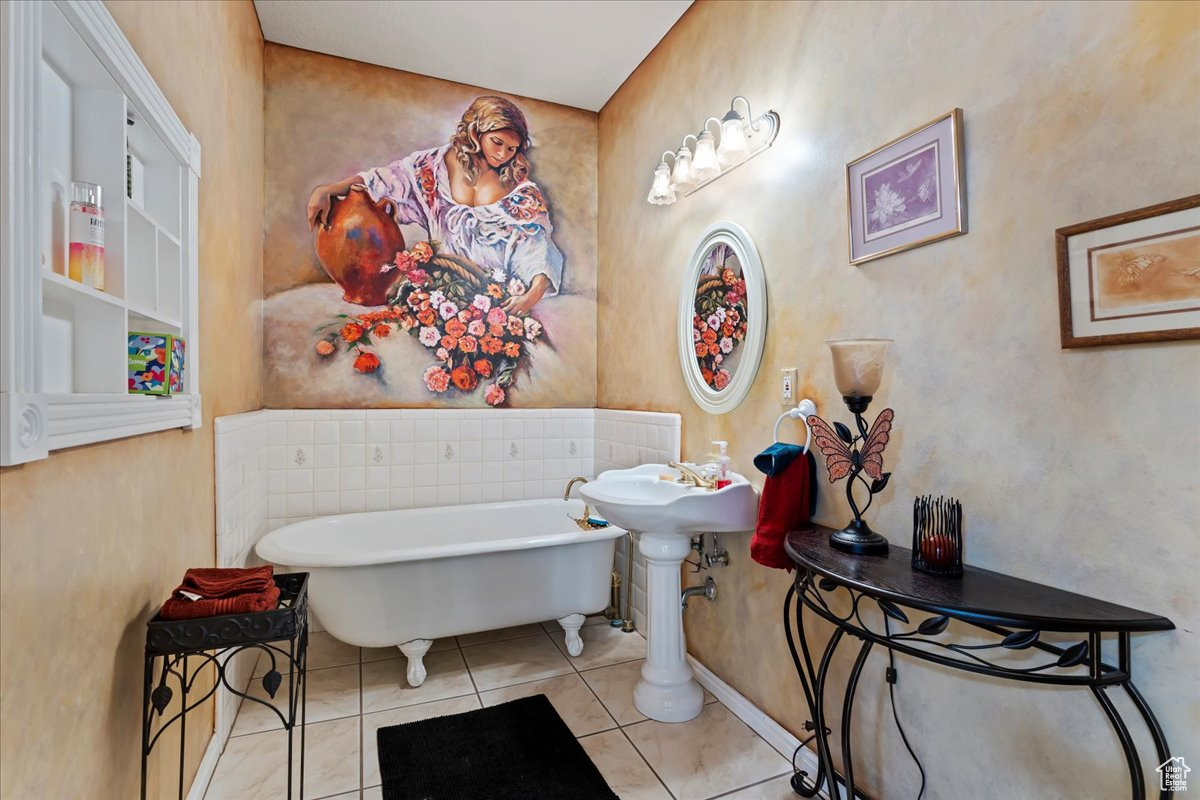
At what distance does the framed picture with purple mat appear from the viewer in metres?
1.41

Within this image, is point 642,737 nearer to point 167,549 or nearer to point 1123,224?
point 167,549

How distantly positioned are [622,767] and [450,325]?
2250mm

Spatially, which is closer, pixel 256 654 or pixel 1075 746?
pixel 1075 746

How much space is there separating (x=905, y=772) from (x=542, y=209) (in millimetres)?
3018

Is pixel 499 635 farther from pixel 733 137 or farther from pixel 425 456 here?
pixel 733 137

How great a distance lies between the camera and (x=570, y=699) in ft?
7.46

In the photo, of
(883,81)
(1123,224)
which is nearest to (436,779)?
(1123,224)

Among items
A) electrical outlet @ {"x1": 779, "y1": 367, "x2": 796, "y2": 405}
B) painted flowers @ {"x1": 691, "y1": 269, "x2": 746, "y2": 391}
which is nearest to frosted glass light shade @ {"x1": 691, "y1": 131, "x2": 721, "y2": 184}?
painted flowers @ {"x1": 691, "y1": 269, "x2": 746, "y2": 391}

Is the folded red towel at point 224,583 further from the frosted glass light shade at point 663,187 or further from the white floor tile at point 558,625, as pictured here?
the frosted glass light shade at point 663,187

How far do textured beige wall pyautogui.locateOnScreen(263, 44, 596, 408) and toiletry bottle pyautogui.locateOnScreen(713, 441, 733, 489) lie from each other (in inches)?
53.8

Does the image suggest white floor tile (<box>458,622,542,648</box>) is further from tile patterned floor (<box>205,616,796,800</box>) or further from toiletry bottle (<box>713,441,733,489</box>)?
toiletry bottle (<box>713,441,733,489</box>)

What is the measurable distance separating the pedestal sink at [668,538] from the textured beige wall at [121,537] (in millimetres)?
1244

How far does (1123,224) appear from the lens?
109cm

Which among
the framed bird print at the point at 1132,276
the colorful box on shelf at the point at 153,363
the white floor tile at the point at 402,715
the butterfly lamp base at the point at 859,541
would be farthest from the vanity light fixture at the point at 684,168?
the white floor tile at the point at 402,715
